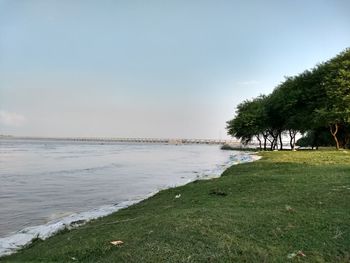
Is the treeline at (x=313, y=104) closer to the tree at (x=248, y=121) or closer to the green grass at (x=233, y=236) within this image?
the tree at (x=248, y=121)

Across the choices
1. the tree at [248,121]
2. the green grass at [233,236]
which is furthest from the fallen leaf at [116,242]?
Result: the tree at [248,121]

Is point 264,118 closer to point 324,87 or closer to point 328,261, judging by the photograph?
point 324,87

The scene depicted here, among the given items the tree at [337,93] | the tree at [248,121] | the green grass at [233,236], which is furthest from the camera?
the tree at [248,121]

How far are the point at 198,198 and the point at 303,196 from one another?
3.65 meters

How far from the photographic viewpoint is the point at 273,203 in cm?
1166

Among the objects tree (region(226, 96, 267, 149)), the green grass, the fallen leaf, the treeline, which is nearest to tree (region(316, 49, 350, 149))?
the treeline

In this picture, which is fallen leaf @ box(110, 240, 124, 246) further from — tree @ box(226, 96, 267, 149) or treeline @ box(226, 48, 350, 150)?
tree @ box(226, 96, 267, 149)

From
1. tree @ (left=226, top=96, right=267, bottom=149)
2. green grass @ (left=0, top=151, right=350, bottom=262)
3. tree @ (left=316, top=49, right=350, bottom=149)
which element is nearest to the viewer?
green grass @ (left=0, top=151, right=350, bottom=262)

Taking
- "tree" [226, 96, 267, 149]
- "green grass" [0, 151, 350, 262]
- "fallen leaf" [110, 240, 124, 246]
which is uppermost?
"tree" [226, 96, 267, 149]

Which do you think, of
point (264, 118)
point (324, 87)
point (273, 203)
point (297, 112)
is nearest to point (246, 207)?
point (273, 203)

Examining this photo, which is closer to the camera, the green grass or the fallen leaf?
the green grass

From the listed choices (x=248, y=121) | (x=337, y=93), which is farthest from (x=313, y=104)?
(x=248, y=121)

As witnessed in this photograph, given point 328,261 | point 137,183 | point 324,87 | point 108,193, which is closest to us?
point 328,261

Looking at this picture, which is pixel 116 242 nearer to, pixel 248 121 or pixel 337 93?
pixel 337 93
